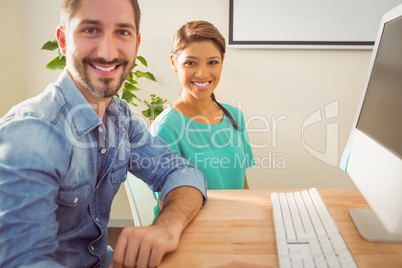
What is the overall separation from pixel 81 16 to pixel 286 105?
1725 mm

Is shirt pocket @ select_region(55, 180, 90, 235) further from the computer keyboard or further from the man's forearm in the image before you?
the computer keyboard

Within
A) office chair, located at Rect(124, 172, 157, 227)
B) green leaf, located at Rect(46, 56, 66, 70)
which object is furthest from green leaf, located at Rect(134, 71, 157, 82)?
office chair, located at Rect(124, 172, 157, 227)

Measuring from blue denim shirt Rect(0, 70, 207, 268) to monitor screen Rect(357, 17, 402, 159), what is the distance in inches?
19.5

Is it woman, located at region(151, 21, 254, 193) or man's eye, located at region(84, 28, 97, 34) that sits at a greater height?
man's eye, located at region(84, 28, 97, 34)

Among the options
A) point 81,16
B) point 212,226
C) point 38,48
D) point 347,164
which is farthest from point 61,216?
point 38,48

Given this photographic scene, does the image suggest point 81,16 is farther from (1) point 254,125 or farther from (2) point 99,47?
(1) point 254,125

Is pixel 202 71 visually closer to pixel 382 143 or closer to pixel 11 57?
pixel 382 143

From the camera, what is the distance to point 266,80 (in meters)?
2.33

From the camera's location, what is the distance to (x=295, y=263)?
630 millimetres

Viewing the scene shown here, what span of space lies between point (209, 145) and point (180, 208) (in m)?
0.62

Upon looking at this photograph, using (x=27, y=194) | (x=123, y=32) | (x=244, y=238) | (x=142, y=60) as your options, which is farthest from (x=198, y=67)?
(x=27, y=194)

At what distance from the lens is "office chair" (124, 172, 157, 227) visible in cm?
104

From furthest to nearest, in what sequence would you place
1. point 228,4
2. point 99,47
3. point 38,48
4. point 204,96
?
point 38,48
point 228,4
point 204,96
point 99,47

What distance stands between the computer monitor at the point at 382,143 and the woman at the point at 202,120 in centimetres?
56
